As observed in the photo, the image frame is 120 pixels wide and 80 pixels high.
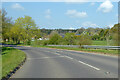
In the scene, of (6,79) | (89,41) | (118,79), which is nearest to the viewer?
(118,79)

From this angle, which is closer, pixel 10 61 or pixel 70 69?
pixel 70 69

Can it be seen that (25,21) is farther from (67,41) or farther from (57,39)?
(67,41)

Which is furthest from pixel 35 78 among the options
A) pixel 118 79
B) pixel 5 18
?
pixel 5 18

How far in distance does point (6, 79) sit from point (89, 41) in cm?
3796

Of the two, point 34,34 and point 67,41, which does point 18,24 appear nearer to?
point 34,34

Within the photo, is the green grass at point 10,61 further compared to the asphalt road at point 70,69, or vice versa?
the green grass at point 10,61

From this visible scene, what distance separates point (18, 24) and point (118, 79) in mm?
67103

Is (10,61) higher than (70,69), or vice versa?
(70,69)

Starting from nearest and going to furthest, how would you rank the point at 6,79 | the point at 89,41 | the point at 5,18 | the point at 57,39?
the point at 6,79 < the point at 5,18 < the point at 89,41 < the point at 57,39

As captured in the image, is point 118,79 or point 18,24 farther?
point 18,24

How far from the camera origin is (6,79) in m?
8.53

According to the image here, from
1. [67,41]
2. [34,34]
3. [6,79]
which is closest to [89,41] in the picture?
[67,41]

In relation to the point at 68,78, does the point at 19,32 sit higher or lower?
higher

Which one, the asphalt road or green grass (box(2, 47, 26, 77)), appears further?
green grass (box(2, 47, 26, 77))
